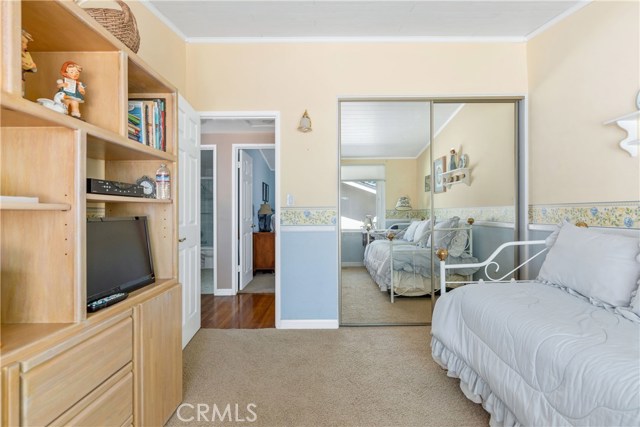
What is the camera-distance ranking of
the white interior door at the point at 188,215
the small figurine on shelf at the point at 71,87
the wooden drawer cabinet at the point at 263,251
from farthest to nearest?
the wooden drawer cabinet at the point at 263,251, the white interior door at the point at 188,215, the small figurine on shelf at the point at 71,87

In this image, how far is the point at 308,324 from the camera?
2912mm

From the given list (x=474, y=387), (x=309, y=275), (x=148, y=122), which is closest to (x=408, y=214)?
(x=309, y=275)

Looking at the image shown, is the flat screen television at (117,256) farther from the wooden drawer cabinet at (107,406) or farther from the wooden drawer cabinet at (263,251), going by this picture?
the wooden drawer cabinet at (263,251)

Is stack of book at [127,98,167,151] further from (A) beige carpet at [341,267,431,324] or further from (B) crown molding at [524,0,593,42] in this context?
(B) crown molding at [524,0,593,42]

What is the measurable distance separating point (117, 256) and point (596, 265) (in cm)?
253

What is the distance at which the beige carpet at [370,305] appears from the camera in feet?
9.96

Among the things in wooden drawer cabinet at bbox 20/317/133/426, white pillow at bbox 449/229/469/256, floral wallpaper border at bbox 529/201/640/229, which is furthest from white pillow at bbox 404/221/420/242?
wooden drawer cabinet at bbox 20/317/133/426

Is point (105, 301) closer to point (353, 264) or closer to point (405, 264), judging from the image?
point (353, 264)

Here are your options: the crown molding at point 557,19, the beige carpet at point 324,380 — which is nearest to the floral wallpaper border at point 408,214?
Result: the beige carpet at point 324,380

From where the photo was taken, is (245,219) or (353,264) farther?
(245,219)

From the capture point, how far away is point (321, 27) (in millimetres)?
2711

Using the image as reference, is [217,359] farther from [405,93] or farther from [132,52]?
[405,93]

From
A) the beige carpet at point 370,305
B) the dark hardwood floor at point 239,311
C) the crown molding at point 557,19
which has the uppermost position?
the crown molding at point 557,19

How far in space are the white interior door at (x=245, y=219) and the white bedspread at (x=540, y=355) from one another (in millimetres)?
3066
